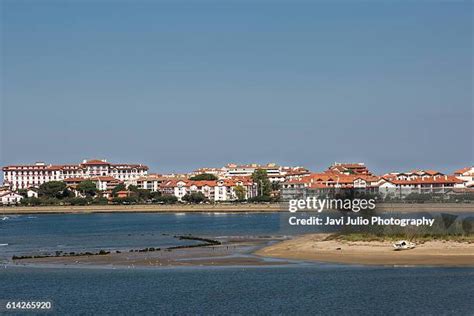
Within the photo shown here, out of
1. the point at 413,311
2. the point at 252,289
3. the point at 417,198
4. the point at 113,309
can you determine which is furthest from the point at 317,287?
the point at 417,198

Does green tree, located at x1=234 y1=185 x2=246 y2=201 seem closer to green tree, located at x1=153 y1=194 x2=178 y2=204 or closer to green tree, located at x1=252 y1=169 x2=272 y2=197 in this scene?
green tree, located at x1=252 y1=169 x2=272 y2=197

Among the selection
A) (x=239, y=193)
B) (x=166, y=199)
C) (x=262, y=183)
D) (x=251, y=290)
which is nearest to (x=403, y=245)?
(x=251, y=290)

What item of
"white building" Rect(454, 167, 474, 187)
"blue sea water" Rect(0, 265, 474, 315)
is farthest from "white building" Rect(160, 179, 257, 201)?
"blue sea water" Rect(0, 265, 474, 315)

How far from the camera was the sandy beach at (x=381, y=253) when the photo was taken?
165 ft

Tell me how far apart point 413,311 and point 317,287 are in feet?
23.7

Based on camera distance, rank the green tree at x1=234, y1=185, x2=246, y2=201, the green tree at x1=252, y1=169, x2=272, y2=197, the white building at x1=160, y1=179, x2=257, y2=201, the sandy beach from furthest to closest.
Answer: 1. the green tree at x1=252, y1=169, x2=272, y2=197
2. the white building at x1=160, y1=179, x2=257, y2=201
3. the green tree at x1=234, y1=185, x2=246, y2=201
4. the sandy beach

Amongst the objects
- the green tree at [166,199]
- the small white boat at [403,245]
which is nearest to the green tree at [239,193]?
the green tree at [166,199]

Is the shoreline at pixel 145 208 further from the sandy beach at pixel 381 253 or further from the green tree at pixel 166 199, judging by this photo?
the sandy beach at pixel 381 253

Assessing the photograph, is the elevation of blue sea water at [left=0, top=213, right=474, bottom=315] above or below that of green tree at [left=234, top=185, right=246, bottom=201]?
below

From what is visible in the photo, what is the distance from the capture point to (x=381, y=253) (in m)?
53.3

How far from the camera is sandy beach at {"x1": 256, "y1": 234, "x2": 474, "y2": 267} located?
50.3 m

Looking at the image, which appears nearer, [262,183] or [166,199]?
[166,199]

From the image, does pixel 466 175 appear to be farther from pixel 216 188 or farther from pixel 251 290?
pixel 251 290

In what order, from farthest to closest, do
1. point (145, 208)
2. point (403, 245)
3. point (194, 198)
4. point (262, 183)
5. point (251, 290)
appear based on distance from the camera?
1. point (262, 183)
2. point (194, 198)
3. point (145, 208)
4. point (403, 245)
5. point (251, 290)
